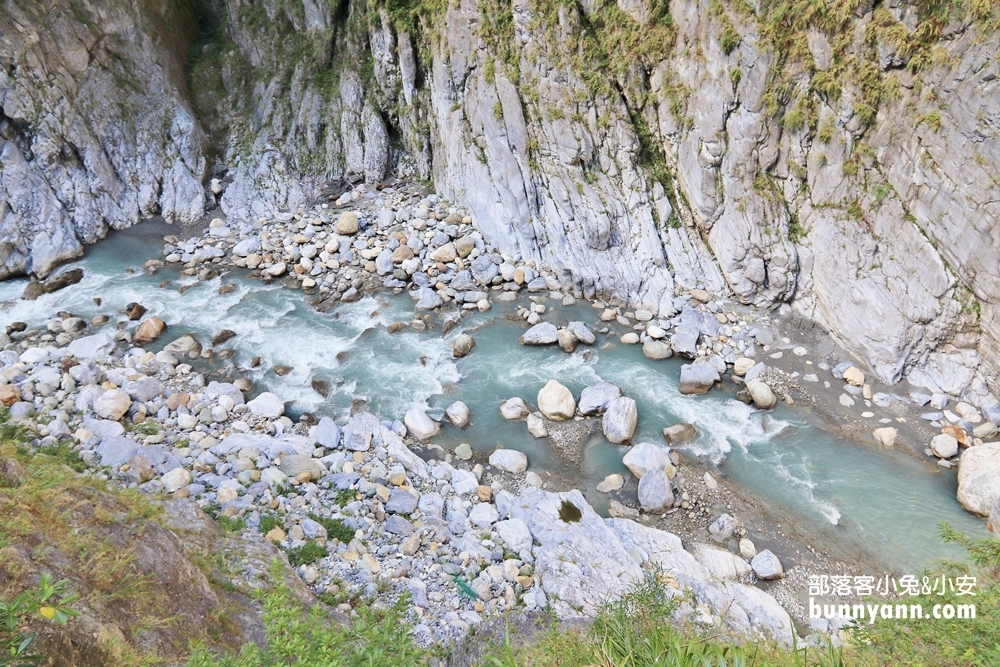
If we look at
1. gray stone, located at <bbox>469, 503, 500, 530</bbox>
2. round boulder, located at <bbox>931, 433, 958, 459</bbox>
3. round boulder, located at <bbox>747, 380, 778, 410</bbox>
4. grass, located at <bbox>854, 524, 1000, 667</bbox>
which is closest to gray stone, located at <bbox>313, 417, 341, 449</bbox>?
gray stone, located at <bbox>469, 503, 500, 530</bbox>

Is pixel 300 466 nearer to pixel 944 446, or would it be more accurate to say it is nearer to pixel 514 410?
pixel 514 410

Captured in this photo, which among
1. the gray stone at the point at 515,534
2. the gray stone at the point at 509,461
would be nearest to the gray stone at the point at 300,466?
the gray stone at the point at 509,461

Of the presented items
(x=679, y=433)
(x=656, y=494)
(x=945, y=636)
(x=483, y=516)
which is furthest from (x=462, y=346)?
(x=945, y=636)

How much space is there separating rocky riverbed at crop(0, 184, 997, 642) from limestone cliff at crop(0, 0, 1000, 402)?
5.23 ft

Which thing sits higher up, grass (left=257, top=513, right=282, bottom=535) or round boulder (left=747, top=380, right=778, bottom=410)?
grass (left=257, top=513, right=282, bottom=535)

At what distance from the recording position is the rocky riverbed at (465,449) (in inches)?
362

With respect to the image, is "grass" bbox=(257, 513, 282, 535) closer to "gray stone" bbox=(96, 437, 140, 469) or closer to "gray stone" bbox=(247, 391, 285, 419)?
"gray stone" bbox=(96, 437, 140, 469)

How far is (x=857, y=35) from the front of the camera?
501 inches

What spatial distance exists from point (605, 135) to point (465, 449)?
10680 millimetres

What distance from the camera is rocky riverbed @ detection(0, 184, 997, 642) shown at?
30.2ft

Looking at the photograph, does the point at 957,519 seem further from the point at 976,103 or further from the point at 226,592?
the point at 226,592

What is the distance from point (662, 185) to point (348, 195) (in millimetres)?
12848

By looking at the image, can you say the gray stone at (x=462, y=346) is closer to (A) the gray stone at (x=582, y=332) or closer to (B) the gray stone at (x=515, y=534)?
(A) the gray stone at (x=582, y=332)

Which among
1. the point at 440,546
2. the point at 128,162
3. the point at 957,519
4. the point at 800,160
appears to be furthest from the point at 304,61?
the point at 957,519
